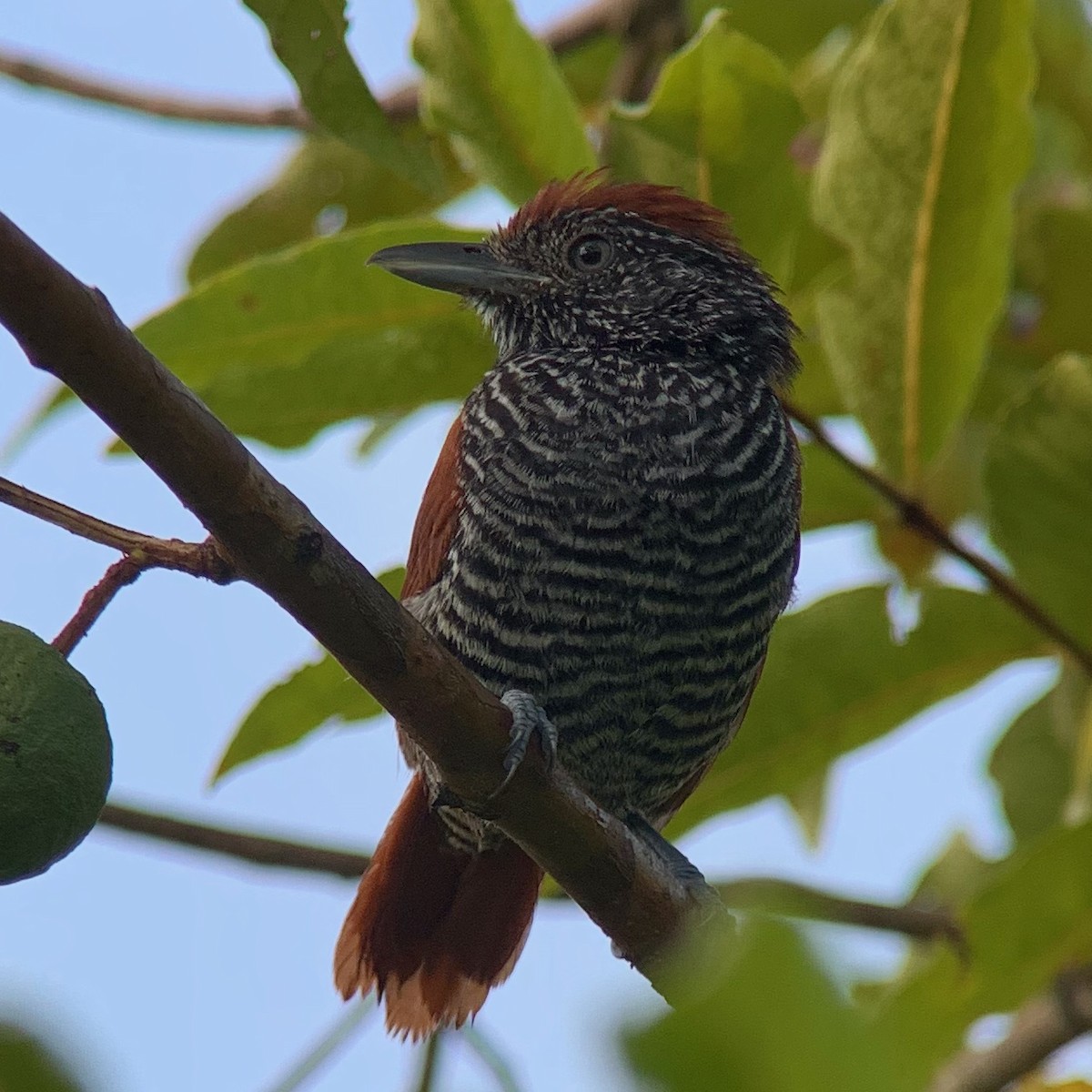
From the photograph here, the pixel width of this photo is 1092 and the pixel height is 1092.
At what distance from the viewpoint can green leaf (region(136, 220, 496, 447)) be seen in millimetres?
3125

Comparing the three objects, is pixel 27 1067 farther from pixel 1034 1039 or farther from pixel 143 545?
pixel 1034 1039

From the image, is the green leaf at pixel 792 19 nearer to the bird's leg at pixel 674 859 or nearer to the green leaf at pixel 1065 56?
the green leaf at pixel 1065 56

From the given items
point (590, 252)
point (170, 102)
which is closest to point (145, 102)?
point (170, 102)

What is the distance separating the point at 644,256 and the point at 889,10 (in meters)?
0.99

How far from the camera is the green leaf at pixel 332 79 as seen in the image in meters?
2.54

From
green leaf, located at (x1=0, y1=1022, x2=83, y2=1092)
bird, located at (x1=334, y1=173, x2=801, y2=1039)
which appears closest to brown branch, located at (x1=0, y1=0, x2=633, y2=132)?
bird, located at (x1=334, y1=173, x2=801, y2=1039)

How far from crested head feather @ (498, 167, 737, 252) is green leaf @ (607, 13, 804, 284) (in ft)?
0.74

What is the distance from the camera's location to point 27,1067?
967 mm

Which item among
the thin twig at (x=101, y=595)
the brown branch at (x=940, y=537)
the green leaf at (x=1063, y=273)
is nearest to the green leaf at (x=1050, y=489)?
the brown branch at (x=940, y=537)

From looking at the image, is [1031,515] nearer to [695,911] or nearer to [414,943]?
[695,911]

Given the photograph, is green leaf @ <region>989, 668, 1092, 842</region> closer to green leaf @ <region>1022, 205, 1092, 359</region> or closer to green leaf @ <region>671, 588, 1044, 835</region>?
green leaf @ <region>671, 588, 1044, 835</region>

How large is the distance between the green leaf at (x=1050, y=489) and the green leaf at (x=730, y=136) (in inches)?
21.9

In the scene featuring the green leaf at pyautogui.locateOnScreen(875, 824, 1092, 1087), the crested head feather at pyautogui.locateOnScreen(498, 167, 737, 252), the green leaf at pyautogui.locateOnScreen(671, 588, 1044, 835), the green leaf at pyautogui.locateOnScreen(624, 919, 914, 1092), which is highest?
the crested head feather at pyautogui.locateOnScreen(498, 167, 737, 252)

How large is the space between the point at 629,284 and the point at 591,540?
90cm
